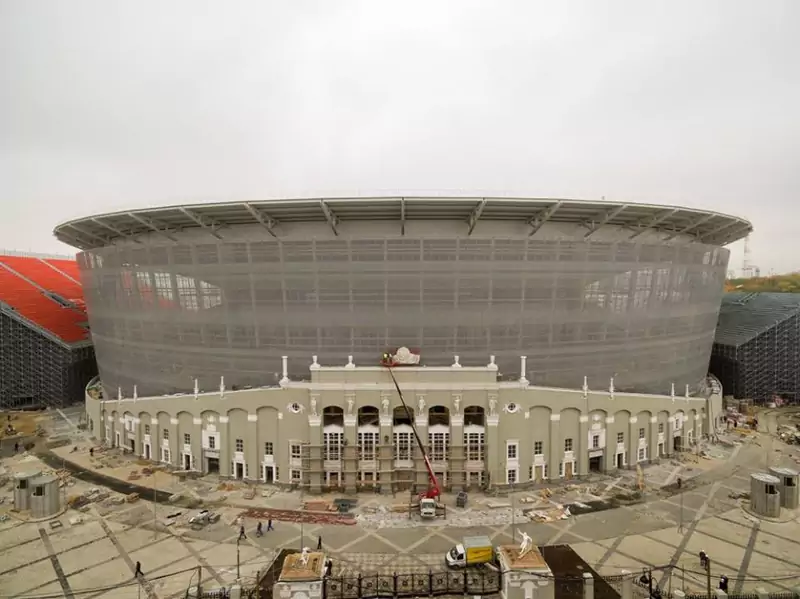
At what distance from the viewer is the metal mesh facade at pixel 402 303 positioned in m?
40.8

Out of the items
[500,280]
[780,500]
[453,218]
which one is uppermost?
[453,218]

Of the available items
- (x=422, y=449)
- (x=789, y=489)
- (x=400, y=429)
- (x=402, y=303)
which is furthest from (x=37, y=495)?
(x=789, y=489)

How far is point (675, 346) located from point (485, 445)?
27281 millimetres

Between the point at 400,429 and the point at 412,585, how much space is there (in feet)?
51.5

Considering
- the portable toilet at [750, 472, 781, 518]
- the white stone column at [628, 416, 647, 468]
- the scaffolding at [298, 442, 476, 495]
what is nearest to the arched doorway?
the scaffolding at [298, 442, 476, 495]

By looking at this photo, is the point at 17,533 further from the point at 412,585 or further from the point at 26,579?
Result: the point at 412,585

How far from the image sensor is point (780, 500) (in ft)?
116

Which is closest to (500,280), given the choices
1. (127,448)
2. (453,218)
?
(453,218)

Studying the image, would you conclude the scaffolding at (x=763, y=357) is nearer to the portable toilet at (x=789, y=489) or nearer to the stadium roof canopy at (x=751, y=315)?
the stadium roof canopy at (x=751, y=315)

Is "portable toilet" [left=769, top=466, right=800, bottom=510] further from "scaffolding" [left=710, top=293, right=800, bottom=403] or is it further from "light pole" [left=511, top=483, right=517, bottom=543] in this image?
"scaffolding" [left=710, top=293, right=800, bottom=403]

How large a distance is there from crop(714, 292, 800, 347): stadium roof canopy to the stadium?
26.4 metres

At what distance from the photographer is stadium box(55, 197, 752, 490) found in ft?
126

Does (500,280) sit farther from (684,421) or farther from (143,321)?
(143,321)

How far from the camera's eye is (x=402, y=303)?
41.1 m
